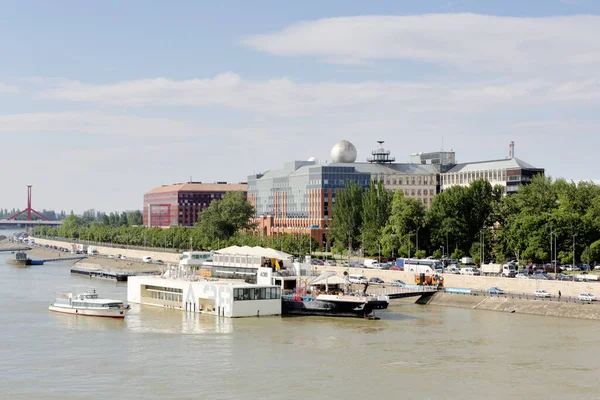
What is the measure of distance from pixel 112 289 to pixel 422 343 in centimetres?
6366

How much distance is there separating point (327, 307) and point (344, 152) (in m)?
102

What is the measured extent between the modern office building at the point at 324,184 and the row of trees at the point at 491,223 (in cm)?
3041

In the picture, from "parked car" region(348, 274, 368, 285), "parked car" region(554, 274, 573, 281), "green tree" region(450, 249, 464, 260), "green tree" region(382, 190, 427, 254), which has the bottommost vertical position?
"parked car" region(348, 274, 368, 285)

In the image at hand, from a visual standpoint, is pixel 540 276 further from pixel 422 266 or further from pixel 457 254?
pixel 457 254

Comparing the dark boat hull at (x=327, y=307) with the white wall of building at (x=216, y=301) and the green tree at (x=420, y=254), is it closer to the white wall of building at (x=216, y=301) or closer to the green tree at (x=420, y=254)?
the white wall of building at (x=216, y=301)

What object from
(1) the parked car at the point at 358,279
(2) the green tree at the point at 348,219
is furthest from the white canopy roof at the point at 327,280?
(2) the green tree at the point at 348,219

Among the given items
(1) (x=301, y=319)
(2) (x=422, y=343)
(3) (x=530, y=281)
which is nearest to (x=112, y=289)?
(1) (x=301, y=319)

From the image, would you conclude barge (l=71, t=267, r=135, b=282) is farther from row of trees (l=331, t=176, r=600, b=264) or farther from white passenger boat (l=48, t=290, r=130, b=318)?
A: white passenger boat (l=48, t=290, r=130, b=318)

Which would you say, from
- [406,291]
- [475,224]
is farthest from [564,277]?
[475,224]

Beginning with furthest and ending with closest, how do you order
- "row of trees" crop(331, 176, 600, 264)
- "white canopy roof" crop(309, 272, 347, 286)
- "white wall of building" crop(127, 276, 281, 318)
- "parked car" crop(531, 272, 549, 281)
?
1. "row of trees" crop(331, 176, 600, 264)
2. "parked car" crop(531, 272, 549, 281)
3. "white canopy roof" crop(309, 272, 347, 286)
4. "white wall of building" crop(127, 276, 281, 318)

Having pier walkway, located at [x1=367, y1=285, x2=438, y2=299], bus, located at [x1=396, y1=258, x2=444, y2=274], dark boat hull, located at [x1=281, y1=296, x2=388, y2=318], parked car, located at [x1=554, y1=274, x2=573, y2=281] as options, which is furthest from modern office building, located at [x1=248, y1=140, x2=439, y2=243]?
dark boat hull, located at [x1=281, y1=296, x2=388, y2=318]

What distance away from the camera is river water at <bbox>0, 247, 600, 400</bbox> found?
4859 cm

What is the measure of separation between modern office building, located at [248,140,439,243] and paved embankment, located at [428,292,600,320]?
2875 inches

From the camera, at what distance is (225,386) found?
49.2m
